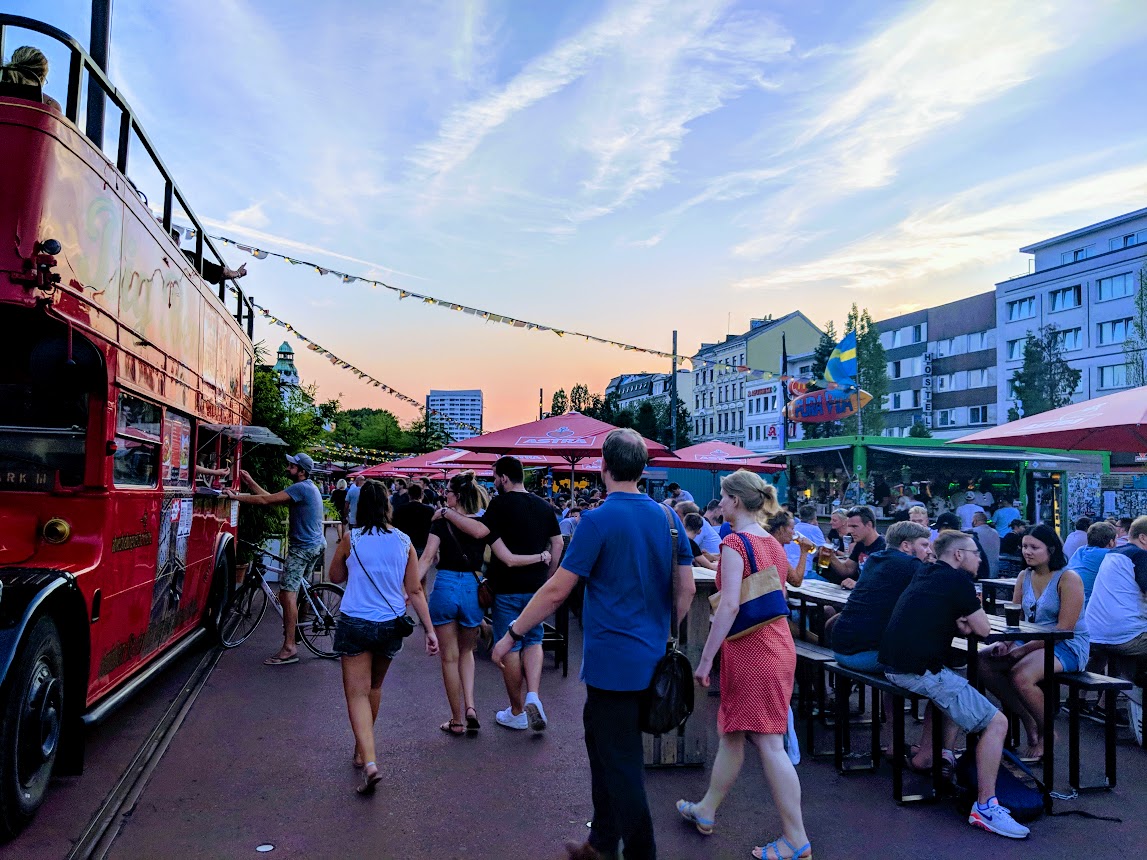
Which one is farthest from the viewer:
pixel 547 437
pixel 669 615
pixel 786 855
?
pixel 547 437

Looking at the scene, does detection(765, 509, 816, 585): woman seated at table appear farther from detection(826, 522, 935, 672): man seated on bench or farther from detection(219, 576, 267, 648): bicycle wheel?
detection(219, 576, 267, 648): bicycle wheel

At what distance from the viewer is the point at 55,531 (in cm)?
511

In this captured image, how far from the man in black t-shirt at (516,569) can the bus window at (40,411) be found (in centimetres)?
239

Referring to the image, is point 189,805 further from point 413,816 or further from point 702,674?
point 702,674

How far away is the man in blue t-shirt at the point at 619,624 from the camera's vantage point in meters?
3.66

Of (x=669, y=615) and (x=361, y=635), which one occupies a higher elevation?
(x=669, y=615)

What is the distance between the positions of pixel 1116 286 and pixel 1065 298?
3.48 m

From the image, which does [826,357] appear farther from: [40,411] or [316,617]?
[40,411]

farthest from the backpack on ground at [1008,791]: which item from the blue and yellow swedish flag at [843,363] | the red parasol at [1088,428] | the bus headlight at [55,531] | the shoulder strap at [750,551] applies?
the blue and yellow swedish flag at [843,363]

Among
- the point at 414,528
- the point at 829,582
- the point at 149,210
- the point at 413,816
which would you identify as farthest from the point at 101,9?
the point at 829,582

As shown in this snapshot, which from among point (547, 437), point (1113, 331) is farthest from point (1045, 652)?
point (1113, 331)

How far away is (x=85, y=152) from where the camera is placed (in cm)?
534

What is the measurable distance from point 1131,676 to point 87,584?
7.28 meters

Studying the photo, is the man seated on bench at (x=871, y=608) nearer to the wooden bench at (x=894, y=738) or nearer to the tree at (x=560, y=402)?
the wooden bench at (x=894, y=738)
